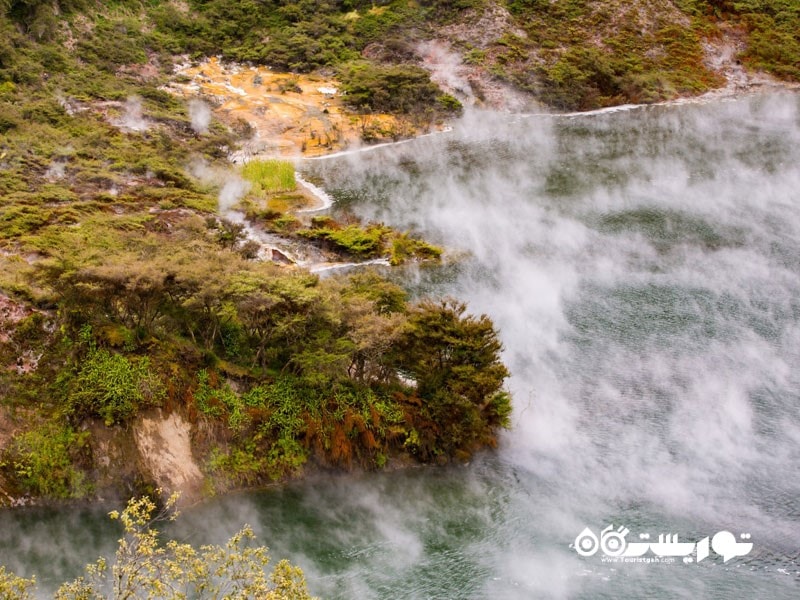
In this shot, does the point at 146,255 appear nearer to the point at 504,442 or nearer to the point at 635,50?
the point at 504,442

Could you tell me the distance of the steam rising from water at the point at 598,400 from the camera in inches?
758

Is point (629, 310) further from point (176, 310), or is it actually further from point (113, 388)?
point (113, 388)

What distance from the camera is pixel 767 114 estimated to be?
2527 inches

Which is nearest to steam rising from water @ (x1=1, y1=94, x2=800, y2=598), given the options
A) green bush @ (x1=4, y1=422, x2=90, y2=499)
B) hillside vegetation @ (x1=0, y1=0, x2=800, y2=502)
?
hillside vegetation @ (x1=0, y1=0, x2=800, y2=502)

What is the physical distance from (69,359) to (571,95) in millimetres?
58799

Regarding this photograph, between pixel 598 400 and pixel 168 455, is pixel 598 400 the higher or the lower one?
the lower one

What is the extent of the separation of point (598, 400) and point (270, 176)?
30.5 m

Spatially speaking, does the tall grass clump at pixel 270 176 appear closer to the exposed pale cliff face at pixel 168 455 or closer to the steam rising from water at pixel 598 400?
the steam rising from water at pixel 598 400

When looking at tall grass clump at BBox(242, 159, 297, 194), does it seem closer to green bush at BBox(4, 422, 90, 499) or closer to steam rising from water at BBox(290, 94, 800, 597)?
steam rising from water at BBox(290, 94, 800, 597)

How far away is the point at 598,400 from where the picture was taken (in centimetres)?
2591

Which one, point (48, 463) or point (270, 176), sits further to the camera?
point (270, 176)

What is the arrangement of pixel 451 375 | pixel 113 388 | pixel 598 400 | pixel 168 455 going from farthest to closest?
pixel 598 400, pixel 451 375, pixel 113 388, pixel 168 455

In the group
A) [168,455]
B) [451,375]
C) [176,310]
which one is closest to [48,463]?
[168,455]

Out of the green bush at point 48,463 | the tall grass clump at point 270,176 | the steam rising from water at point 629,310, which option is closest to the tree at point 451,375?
the steam rising from water at point 629,310
